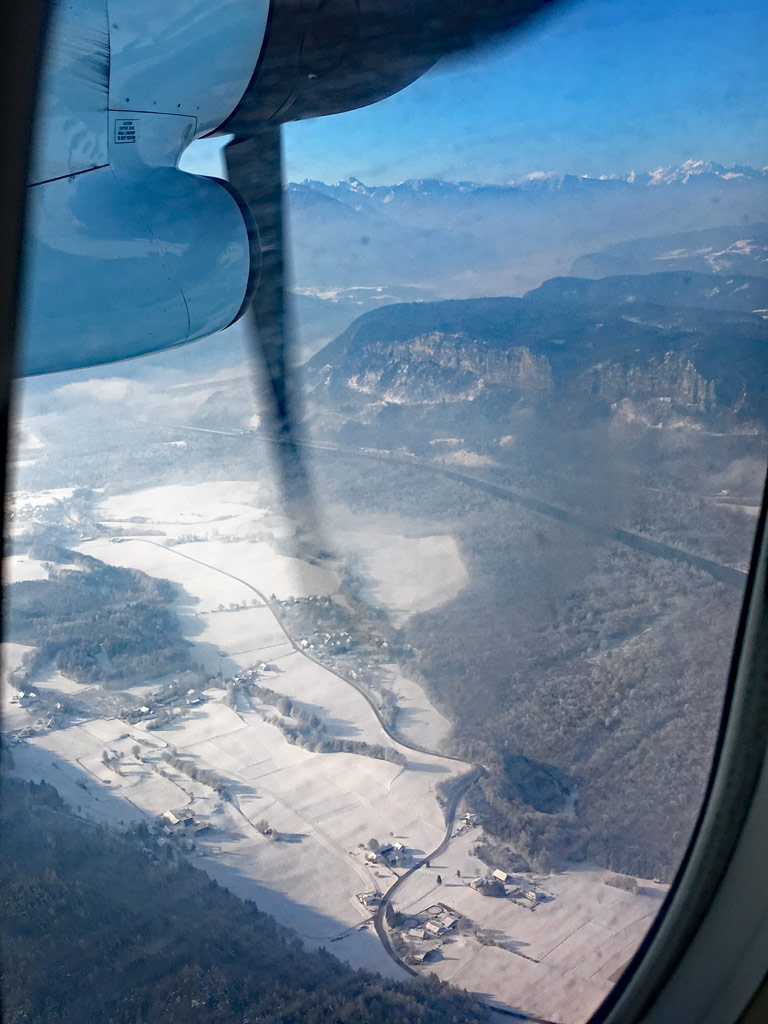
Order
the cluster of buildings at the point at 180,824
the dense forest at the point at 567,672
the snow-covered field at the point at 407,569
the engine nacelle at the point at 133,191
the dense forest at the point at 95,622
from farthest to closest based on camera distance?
the snow-covered field at the point at 407,569
the dense forest at the point at 567,672
the cluster of buildings at the point at 180,824
the dense forest at the point at 95,622
the engine nacelle at the point at 133,191

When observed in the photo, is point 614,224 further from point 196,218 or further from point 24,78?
point 24,78

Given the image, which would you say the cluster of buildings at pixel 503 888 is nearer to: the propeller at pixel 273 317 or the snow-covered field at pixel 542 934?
the snow-covered field at pixel 542 934

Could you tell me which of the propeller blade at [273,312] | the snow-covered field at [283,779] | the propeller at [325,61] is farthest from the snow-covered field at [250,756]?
the propeller at [325,61]

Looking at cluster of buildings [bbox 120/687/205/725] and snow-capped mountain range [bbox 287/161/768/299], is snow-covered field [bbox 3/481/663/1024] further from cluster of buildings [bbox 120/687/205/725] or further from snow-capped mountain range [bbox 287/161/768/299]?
snow-capped mountain range [bbox 287/161/768/299]

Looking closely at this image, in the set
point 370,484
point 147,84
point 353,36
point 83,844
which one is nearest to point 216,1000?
point 83,844

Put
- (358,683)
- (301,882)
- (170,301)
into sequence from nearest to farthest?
(170,301), (301,882), (358,683)

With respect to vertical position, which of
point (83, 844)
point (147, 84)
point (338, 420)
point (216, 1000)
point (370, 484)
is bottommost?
point (216, 1000)
